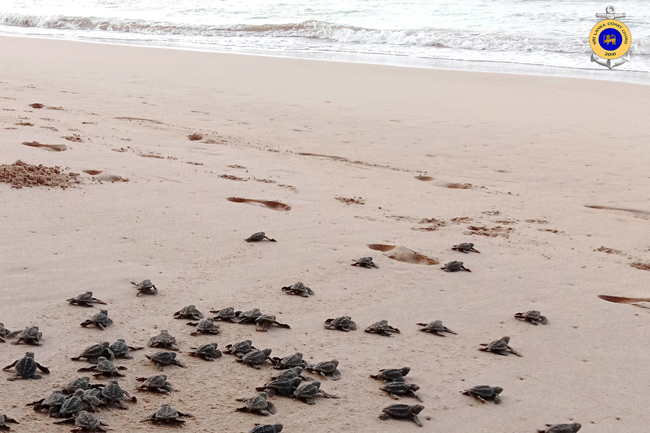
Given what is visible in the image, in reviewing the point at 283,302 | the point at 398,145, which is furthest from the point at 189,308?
the point at 398,145

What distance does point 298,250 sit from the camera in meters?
4.43

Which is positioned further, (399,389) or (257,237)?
(257,237)

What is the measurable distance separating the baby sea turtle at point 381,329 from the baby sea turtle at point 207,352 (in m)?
0.83

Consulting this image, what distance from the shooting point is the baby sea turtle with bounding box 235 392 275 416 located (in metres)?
2.59

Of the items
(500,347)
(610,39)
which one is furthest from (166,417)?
(610,39)

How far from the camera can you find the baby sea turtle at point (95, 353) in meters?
2.87

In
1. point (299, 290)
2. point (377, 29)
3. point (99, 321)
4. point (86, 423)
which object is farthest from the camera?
point (377, 29)

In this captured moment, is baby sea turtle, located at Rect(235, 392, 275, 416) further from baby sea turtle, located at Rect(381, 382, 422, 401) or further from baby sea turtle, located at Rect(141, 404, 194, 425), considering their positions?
baby sea turtle, located at Rect(381, 382, 422, 401)

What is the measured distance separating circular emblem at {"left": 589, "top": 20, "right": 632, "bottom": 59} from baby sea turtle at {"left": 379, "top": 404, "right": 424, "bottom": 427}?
14.3m

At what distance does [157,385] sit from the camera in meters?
2.68

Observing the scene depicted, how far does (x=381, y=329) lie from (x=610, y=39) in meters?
15.5

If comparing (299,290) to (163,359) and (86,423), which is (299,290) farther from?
(86,423)

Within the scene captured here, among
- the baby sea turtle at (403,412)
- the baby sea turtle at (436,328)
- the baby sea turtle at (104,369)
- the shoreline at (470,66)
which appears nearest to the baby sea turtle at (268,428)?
the baby sea turtle at (403,412)

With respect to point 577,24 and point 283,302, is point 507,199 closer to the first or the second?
point 283,302
